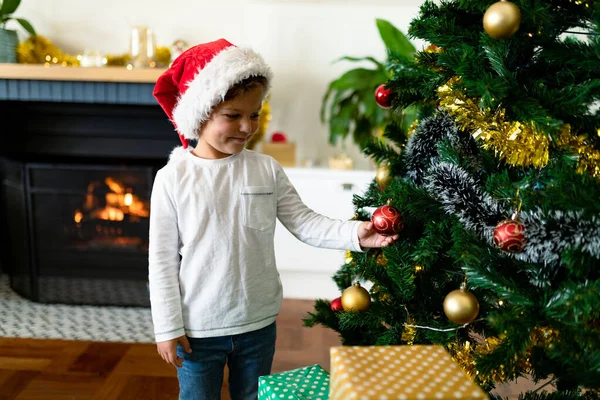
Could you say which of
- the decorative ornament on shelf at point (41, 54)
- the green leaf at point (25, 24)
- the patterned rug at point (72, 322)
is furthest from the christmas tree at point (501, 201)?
the green leaf at point (25, 24)

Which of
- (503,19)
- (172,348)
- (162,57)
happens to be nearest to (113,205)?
(162,57)

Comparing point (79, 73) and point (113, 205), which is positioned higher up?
point (79, 73)

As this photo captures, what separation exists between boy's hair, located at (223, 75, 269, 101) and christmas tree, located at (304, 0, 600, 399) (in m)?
0.27

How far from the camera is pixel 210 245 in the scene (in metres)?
1.03

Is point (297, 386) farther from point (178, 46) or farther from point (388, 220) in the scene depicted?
point (178, 46)

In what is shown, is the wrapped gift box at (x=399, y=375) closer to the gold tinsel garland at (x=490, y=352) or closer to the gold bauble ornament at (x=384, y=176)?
the gold tinsel garland at (x=490, y=352)

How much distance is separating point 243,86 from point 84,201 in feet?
5.62

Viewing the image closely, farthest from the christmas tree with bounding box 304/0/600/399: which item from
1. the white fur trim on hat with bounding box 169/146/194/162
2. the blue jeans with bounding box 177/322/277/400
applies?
the white fur trim on hat with bounding box 169/146/194/162

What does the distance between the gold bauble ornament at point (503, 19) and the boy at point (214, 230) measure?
40cm

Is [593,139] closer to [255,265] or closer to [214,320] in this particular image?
[255,265]

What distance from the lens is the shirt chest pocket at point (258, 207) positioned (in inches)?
41.8

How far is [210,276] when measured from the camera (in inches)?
40.8

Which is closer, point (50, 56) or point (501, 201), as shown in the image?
point (501, 201)

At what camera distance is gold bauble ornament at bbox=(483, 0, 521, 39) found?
2.43ft
